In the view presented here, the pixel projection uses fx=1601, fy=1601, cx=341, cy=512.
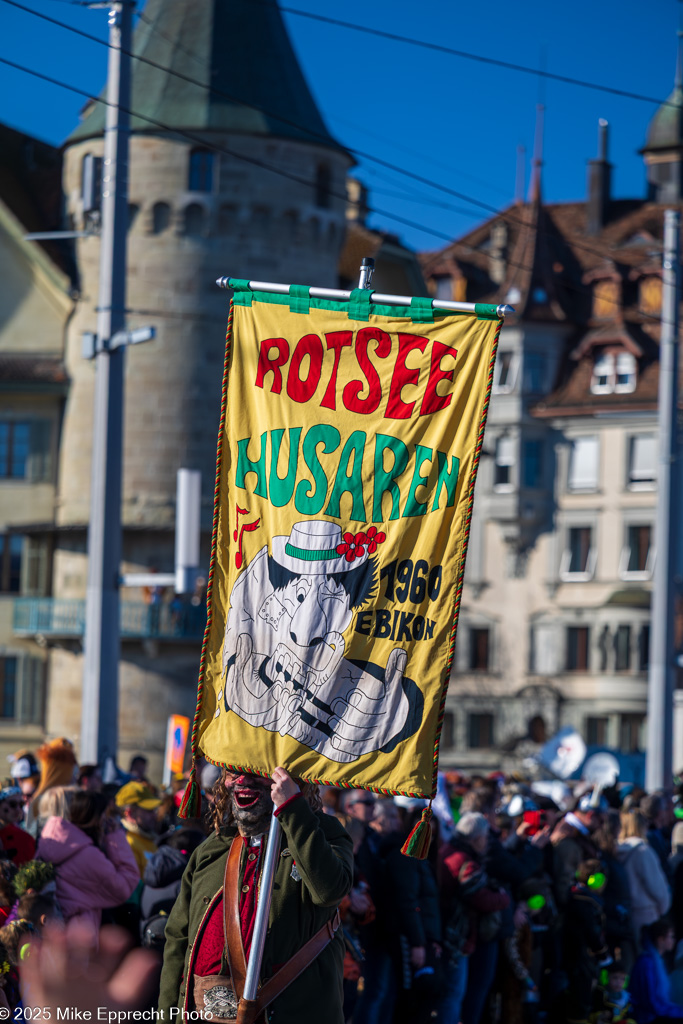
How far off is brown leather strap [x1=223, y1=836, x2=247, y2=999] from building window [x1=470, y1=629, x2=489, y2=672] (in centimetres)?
5581

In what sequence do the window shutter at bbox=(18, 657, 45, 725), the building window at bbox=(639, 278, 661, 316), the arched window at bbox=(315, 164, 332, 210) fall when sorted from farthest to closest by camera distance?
the building window at bbox=(639, 278, 661, 316), the window shutter at bbox=(18, 657, 45, 725), the arched window at bbox=(315, 164, 332, 210)

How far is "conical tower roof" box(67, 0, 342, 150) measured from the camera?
3441 centimetres

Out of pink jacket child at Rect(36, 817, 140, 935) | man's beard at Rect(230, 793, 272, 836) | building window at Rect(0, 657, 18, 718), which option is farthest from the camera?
building window at Rect(0, 657, 18, 718)

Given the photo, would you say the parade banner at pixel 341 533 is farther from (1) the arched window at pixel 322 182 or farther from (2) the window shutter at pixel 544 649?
(2) the window shutter at pixel 544 649

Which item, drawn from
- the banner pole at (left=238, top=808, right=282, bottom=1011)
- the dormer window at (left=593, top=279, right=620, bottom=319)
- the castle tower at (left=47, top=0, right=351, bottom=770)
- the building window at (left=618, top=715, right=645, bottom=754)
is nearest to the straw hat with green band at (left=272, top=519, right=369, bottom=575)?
the banner pole at (left=238, top=808, right=282, bottom=1011)

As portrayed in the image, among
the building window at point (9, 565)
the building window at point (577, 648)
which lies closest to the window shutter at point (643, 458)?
the building window at point (577, 648)

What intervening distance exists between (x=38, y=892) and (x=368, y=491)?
8.08 ft

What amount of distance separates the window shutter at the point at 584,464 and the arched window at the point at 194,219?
2823cm

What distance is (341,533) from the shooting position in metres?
6.24

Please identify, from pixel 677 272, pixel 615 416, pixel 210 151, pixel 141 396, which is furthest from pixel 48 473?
pixel 615 416

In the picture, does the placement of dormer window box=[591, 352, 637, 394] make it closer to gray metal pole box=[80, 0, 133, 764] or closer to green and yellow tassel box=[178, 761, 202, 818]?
gray metal pole box=[80, 0, 133, 764]

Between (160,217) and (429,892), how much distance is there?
26868 mm

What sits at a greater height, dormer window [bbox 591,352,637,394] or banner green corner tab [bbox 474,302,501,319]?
dormer window [bbox 591,352,637,394]

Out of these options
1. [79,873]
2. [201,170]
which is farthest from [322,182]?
[79,873]
